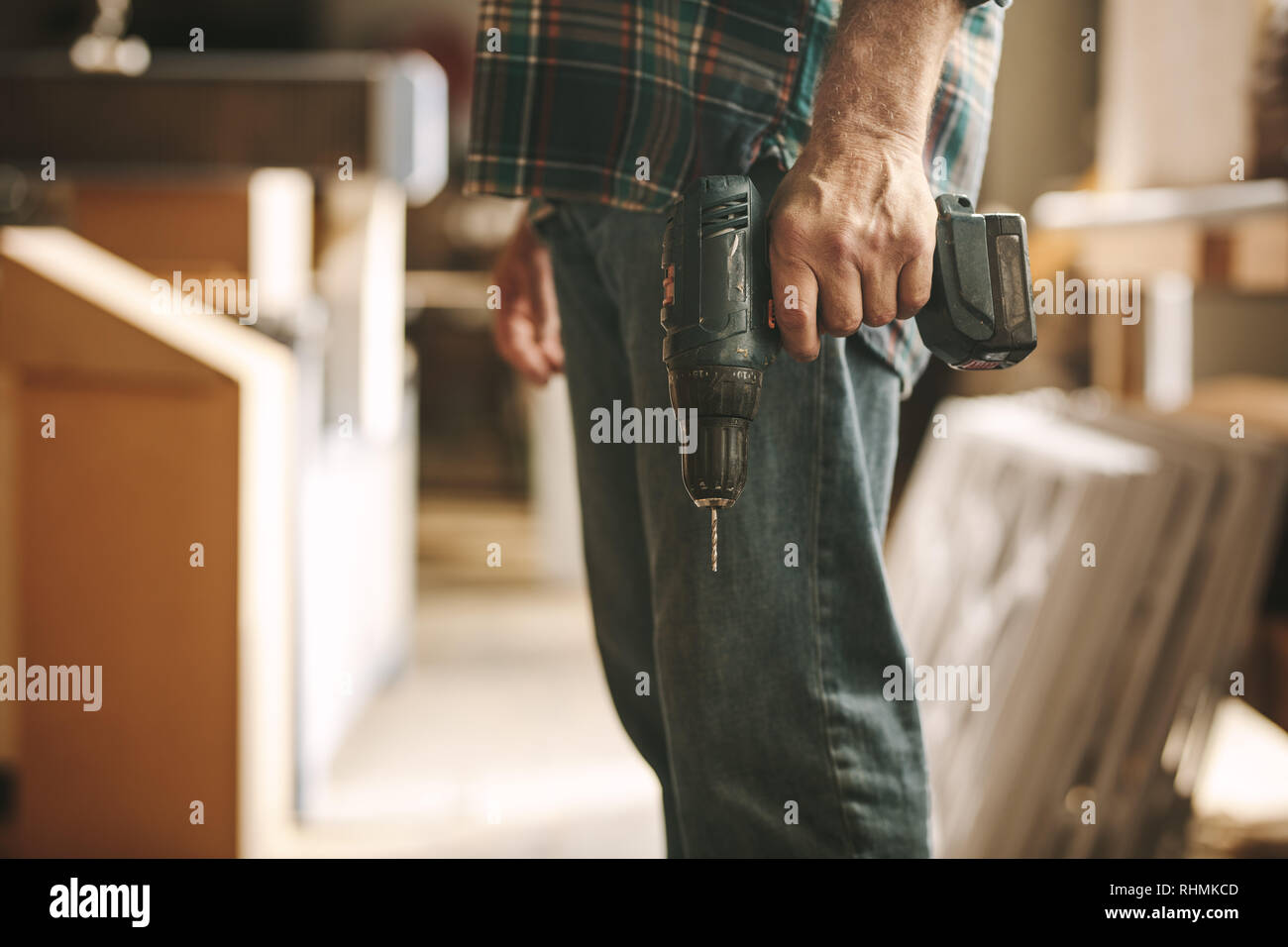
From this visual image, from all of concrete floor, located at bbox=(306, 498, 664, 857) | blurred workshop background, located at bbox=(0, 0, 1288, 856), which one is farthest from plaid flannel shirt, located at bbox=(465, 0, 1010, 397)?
concrete floor, located at bbox=(306, 498, 664, 857)

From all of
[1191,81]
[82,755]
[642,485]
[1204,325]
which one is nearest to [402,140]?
[82,755]

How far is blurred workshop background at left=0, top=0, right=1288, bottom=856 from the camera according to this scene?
1.32 metres

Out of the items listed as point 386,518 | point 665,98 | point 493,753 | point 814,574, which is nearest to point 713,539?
point 814,574

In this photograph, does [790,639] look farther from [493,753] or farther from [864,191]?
[493,753]

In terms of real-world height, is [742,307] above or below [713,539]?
above

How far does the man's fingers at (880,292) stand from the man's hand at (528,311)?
1.37 ft

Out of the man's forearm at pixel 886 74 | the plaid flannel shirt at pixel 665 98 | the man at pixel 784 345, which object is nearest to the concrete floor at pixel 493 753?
the man at pixel 784 345

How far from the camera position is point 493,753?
197 cm

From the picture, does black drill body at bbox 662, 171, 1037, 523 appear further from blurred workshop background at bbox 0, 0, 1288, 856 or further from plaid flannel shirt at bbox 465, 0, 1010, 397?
blurred workshop background at bbox 0, 0, 1288, 856

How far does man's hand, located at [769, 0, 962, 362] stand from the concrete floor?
3.96ft

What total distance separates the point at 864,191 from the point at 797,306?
0.23 ft

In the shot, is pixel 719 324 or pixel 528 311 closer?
pixel 719 324
